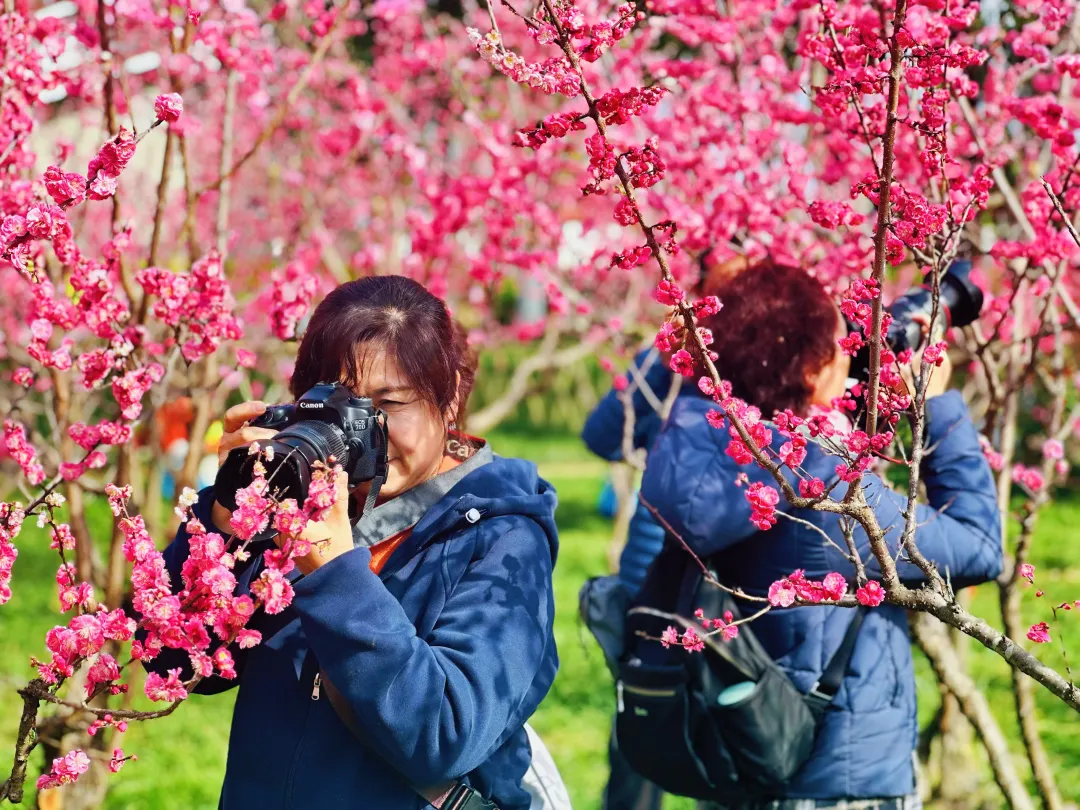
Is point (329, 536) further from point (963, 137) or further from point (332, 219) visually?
point (332, 219)

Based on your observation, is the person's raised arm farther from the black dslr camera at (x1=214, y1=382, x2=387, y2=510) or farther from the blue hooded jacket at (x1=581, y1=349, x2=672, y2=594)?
the black dslr camera at (x1=214, y1=382, x2=387, y2=510)

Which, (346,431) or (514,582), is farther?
(514,582)

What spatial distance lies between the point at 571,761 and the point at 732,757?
103 inches

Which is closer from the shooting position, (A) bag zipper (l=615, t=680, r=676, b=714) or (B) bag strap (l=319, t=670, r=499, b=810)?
(B) bag strap (l=319, t=670, r=499, b=810)

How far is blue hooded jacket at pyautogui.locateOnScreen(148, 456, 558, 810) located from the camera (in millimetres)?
1422

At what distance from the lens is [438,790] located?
5.16 feet

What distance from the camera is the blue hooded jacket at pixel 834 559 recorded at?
7.16ft

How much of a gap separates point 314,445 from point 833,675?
4.05ft

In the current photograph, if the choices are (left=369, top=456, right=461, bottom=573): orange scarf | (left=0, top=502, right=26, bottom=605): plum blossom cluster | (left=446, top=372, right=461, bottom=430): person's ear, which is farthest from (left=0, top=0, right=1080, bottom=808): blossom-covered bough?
(left=446, top=372, right=461, bottom=430): person's ear

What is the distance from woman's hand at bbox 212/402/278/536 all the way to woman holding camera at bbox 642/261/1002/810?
87 cm

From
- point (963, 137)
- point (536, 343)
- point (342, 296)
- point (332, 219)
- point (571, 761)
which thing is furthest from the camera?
point (536, 343)

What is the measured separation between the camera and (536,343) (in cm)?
1889

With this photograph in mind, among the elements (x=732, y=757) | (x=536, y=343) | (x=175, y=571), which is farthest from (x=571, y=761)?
(x=536, y=343)

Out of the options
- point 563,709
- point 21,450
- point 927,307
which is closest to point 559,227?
point 563,709
